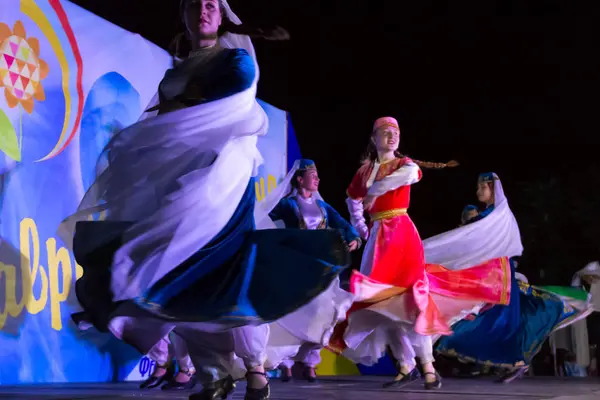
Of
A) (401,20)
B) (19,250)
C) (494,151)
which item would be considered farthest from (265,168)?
(494,151)

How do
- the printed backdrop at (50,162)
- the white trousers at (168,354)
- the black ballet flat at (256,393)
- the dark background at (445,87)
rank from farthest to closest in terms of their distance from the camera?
the dark background at (445,87) < the white trousers at (168,354) < the printed backdrop at (50,162) < the black ballet flat at (256,393)

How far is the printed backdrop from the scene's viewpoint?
440 cm

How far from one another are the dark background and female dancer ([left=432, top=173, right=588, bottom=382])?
2799 mm

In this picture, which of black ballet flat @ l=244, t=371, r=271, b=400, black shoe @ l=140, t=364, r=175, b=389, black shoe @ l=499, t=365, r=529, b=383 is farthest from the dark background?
black ballet flat @ l=244, t=371, r=271, b=400

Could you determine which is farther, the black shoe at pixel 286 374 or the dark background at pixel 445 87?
the dark background at pixel 445 87

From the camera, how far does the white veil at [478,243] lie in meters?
5.62

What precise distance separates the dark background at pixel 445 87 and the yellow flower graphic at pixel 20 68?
288 cm

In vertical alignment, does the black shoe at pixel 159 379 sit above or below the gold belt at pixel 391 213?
below

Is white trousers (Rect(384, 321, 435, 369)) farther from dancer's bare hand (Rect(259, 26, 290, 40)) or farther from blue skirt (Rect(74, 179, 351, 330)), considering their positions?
dancer's bare hand (Rect(259, 26, 290, 40))

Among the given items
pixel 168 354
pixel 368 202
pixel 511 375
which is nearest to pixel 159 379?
pixel 168 354

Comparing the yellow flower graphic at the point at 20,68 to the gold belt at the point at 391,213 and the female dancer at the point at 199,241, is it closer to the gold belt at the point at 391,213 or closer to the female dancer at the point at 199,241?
the female dancer at the point at 199,241

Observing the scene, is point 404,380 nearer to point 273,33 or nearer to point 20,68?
point 273,33

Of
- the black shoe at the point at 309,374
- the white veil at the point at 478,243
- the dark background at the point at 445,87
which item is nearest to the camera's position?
the black shoe at the point at 309,374

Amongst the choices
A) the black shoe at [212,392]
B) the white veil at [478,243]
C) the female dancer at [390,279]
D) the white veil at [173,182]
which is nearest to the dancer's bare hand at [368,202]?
the female dancer at [390,279]
